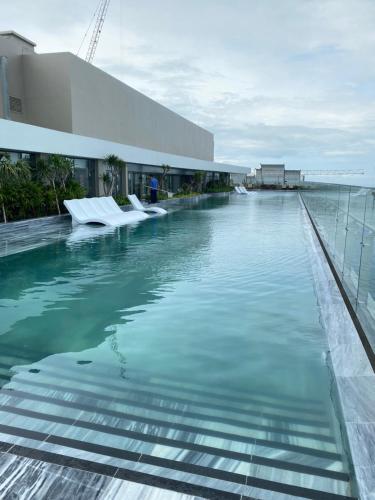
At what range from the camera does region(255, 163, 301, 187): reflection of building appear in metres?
54.7

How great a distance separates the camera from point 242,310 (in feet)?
15.7

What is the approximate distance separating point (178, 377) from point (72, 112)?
62.9ft

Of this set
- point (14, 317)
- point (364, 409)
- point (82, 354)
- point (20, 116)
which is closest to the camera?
point (364, 409)

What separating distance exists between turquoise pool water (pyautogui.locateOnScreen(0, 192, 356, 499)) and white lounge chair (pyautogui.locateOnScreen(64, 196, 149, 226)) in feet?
19.3

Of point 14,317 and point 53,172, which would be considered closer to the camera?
point 14,317

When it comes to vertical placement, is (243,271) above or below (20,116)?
below

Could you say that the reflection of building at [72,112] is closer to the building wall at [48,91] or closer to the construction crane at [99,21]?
the building wall at [48,91]

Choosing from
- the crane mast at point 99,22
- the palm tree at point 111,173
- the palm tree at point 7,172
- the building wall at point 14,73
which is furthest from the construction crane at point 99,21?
the palm tree at point 7,172

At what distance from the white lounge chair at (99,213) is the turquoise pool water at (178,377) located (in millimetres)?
5879

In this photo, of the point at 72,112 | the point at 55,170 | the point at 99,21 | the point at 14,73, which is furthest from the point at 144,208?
the point at 99,21

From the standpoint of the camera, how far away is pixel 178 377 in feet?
10.6

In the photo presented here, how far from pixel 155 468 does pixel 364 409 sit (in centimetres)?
142

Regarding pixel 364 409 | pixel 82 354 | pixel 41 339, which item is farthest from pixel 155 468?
pixel 41 339

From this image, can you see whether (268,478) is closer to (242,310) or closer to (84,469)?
(84,469)
